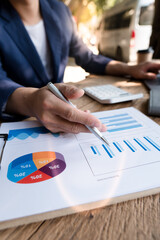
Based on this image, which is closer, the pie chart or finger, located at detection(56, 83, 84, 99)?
the pie chart

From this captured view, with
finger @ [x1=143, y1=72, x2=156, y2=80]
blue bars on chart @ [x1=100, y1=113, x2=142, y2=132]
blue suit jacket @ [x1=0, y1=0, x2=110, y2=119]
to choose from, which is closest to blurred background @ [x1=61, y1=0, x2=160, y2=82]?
blue suit jacket @ [x1=0, y1=0, x2=110, y2=119]

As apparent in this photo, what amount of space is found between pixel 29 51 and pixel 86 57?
1.32 ft

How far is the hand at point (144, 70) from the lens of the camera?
2.75 feet

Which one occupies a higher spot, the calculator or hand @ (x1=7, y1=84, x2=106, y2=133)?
hand @ (x1=7, y1=84, x2=106, y2=133)

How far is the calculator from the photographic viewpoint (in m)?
0.59

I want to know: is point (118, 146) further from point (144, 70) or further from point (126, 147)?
point (144, 70)

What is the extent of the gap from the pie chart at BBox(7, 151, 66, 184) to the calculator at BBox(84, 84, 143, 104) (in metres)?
0.31

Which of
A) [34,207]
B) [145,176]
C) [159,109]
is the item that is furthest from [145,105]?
[34,207]

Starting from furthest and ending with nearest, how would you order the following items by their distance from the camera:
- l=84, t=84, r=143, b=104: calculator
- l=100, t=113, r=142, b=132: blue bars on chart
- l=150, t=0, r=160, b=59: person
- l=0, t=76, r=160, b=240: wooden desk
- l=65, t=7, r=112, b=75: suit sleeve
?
l=150, t=0, r=160, b=59: person → l=65, t=7, r=112, b=75: suit sleeve → l=84, t=84, r=143, b=104: calculator → l=100, t=113, r=142, b=132: blue bars on chart → l=0, t=76, r=160, b=240: wooden desk

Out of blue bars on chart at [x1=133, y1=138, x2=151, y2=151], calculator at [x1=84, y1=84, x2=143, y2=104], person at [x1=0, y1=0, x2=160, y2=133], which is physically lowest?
blue bars on chart at [x1=133, y1=138, x2=151, y2=151]

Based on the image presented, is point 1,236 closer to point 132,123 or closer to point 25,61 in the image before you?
point 132,123

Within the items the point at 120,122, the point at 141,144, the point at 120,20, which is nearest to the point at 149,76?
the point at 120,122

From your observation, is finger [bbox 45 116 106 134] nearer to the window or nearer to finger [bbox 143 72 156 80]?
A: finger [bbox 143 72 156 80]

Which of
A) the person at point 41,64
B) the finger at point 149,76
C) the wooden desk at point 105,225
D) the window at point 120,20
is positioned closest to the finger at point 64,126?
the person at point 41,64
